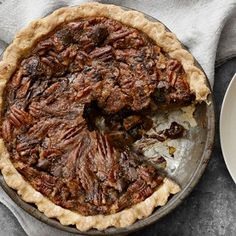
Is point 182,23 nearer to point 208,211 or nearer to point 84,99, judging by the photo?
point 84,99

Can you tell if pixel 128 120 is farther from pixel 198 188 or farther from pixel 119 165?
pixel 198 188

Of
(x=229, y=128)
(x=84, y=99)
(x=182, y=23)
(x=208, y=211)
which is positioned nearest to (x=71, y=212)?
(x=84, y=99)

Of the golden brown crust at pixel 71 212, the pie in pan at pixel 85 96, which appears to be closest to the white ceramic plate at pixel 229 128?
the pie in pan at pixel 85 96

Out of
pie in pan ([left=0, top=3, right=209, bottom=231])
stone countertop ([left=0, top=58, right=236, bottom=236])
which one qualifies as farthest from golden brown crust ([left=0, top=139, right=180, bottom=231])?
stone countertop ([left=0, top=58, right=236, bottom=236])

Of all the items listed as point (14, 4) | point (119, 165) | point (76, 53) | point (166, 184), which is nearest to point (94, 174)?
point (119, 165)

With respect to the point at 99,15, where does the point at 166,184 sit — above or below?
below

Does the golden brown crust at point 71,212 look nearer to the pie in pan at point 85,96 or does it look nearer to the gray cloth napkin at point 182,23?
the pie in pan at point 85,96
